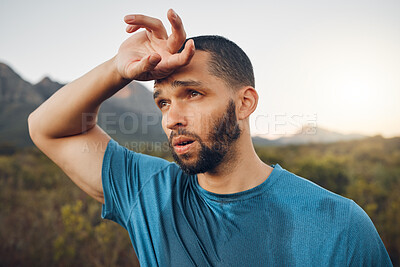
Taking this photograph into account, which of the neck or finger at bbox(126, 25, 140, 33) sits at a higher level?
finger at bbox(126, 25, 140, 33)

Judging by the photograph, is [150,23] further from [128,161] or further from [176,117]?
[128,161]

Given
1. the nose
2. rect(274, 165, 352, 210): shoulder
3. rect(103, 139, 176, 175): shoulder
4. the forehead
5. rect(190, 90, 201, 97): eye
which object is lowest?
rect(274, 165, 352, 210): shoulder

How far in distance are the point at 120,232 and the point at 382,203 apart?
6.81m

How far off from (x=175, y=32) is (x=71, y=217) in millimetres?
4484

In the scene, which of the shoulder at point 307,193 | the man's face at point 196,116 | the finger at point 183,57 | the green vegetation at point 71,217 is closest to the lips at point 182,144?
the man's face at point 196,116

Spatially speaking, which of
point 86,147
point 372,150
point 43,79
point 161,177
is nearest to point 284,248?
point 161,177

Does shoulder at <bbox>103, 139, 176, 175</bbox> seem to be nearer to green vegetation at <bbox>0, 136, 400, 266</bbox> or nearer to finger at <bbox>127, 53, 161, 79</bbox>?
finger at <bbox>127, 53, 161, 79</bbox>

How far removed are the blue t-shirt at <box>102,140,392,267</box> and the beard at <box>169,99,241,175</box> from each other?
0.70 ft

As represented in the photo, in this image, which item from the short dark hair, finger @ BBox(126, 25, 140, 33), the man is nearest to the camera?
the man

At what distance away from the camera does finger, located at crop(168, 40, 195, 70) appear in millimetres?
1405

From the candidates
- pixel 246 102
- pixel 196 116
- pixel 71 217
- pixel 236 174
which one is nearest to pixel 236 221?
pixel 236 174

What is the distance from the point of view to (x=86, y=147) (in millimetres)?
1902

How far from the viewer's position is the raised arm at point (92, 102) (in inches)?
61.4

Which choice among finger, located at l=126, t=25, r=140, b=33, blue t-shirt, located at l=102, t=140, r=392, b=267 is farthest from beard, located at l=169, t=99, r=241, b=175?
finger, located at l=126, t=25, r=140, b=33
